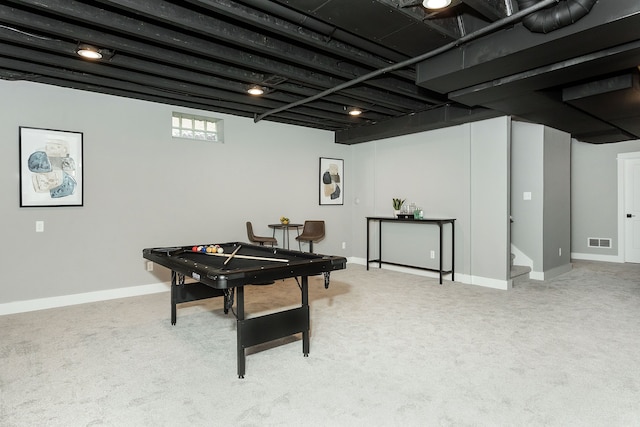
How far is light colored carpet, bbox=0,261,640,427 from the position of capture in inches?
85.9

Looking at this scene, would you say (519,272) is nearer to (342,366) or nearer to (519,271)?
(519,271)

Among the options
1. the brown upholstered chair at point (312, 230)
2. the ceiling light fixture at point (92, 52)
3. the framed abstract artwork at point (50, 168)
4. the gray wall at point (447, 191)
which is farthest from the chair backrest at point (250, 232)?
the ceiling light fixture at point (92, 52)

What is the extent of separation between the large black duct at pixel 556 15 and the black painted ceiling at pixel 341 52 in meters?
0.01

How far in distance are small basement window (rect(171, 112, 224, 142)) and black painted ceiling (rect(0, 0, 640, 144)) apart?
1.17 ft

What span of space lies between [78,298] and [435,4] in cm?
492

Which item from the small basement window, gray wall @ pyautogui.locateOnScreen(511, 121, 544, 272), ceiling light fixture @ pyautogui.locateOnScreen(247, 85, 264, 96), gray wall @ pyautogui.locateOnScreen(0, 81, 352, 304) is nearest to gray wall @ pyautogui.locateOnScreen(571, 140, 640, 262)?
gray wall @ pyautogui.locateOnScreen(511, 121, 544, 272)

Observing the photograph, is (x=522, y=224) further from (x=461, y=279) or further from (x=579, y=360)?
(x=579, y=360)

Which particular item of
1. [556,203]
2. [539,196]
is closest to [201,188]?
[539,196]

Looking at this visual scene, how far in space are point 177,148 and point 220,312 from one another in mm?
2526

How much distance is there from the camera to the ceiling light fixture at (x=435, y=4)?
2.54 metres

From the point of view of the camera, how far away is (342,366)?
2801mm

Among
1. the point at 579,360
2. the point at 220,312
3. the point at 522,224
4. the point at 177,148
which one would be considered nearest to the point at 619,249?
the point at 522,224

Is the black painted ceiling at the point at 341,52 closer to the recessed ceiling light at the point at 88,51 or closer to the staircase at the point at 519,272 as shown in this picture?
the recessed ceiling light at the point at 88,51

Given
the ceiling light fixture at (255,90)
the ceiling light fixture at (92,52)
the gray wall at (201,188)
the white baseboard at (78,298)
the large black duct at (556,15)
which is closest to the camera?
the large black duct at (556,15)
